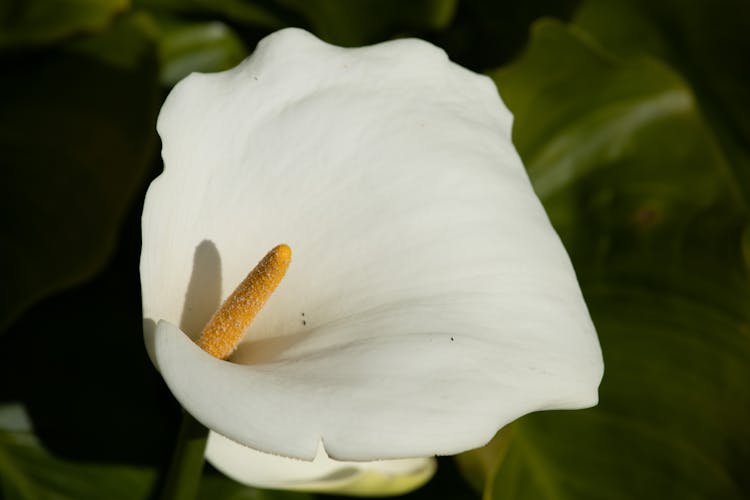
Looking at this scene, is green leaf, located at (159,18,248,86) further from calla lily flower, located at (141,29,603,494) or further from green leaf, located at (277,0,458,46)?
calla lily flower, located at (141,29,603,494)

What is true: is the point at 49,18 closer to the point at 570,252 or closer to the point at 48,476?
the point at 48,476

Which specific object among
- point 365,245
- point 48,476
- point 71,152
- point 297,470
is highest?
point 365,245

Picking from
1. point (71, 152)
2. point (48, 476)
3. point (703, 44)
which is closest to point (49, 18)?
point (71, 152)

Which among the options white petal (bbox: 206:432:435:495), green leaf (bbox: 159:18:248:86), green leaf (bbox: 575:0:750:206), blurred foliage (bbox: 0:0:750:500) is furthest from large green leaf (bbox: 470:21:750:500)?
green leaf (bbox: 159:18:248:86)

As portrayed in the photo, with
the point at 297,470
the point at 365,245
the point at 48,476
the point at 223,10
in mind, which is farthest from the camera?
the point at 223,10

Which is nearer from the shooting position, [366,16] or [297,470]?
[297,470]

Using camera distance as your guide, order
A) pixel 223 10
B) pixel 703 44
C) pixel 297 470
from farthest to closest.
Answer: pixel 703 44 → pixel 223 10 → pixel 297 470

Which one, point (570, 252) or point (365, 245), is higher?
point (365, 245)

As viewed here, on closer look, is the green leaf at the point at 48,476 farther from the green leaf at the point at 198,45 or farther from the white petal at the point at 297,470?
the green leaf at the point at 198,45
